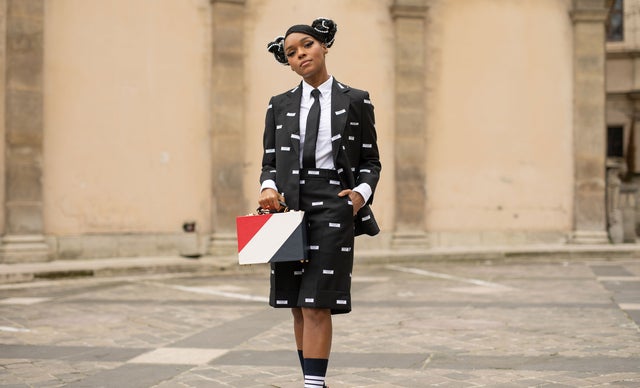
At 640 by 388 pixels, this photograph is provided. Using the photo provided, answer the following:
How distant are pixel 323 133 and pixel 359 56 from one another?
12061 mm

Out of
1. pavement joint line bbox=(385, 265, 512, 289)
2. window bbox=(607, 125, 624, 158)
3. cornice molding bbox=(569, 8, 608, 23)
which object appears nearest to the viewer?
pavement joint line bbox=(385, 265, 512, 289)

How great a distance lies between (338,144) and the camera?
11.7 ft

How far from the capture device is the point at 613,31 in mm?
23281

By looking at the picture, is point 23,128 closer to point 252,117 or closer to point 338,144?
point 252,117

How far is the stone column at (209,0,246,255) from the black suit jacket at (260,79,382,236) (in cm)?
1056

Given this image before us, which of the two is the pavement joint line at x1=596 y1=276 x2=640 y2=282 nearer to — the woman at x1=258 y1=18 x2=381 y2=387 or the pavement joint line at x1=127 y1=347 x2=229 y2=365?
the pavement joint line at x1=127 y1=347 x2=229 y2=365

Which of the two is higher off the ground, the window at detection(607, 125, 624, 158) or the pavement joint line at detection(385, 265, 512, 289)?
the window at detection(607, 125, 624, 158)

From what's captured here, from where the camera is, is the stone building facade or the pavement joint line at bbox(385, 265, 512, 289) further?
the stone building facade

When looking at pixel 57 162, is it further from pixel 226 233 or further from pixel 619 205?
pixel 619 205

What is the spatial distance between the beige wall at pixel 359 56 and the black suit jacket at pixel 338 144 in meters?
11.1

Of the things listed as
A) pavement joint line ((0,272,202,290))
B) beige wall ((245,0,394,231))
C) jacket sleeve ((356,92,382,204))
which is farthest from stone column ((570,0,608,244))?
jacket sleeve ((356,92,382,204))

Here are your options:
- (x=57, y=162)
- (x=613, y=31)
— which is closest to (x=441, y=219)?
(x=57, y=162)

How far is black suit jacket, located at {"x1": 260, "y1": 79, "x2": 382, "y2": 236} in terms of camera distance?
358 cm

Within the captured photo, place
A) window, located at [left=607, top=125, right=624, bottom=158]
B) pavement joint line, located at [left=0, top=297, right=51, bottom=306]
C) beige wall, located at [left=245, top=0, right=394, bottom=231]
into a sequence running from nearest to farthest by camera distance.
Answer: pavement joint line, located at [left=0, top=297, right=51, bottom=306] → beige wall, located at [left=245, top=0, right=394, bottom=231] → window, located at [left=607, top=125, right=624, bottom=158]
